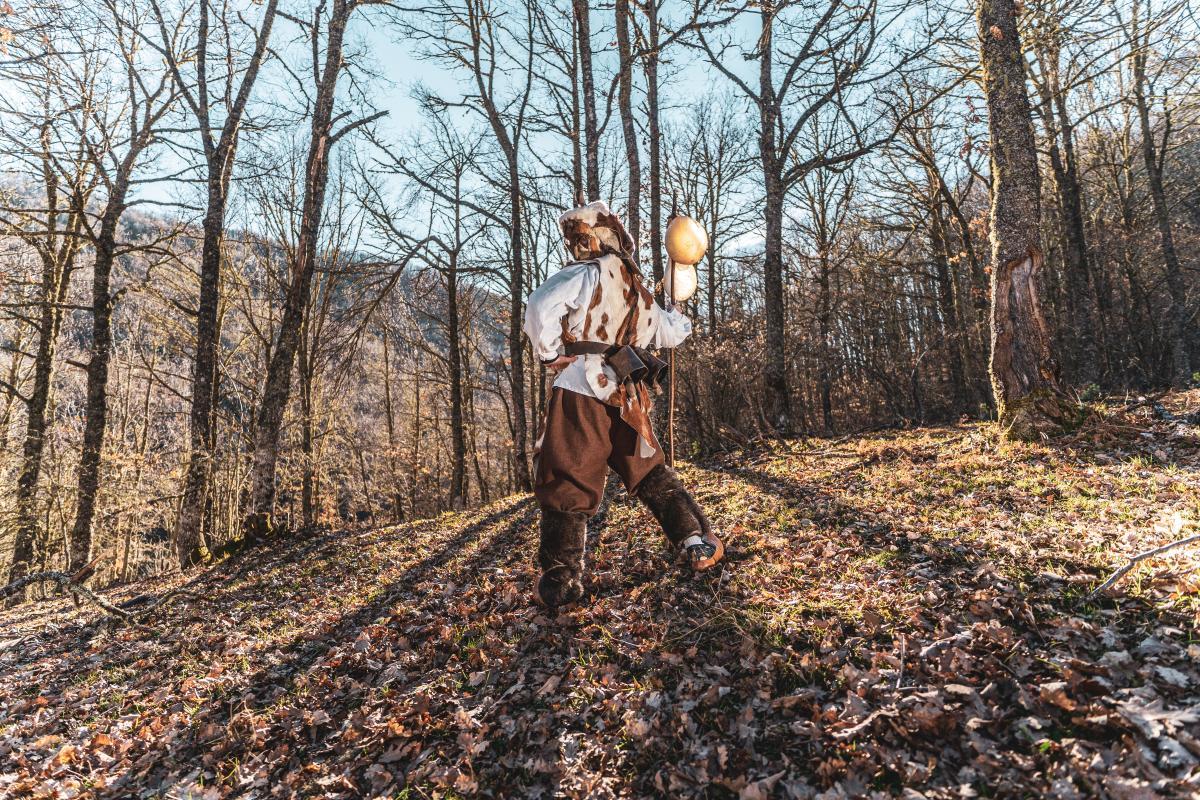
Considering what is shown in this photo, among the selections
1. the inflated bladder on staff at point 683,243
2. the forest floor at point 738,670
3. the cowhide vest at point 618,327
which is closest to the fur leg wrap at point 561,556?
the forest floor at point 738,670

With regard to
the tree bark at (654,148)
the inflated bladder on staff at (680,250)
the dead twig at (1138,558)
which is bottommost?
the dead twig at (1138,558)

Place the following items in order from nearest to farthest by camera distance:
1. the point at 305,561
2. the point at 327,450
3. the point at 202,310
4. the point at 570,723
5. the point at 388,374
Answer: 1. the point at 570,723
2. the point at 305,561
3. the point at 202,310
4. the point at 327,450
5. the point at 388,374

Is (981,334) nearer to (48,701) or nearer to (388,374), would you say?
(48,701)

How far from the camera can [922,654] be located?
2270 millimetres

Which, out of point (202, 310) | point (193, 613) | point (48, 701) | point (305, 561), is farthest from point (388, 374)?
point (48, 701)

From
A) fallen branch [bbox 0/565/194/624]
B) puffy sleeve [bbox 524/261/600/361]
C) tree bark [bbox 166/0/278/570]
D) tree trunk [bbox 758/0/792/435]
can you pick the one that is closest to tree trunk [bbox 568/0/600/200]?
tree trunk [bbox 758/0/792/435]

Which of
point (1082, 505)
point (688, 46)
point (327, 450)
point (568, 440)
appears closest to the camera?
point (568, 440)

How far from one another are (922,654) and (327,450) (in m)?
20.3

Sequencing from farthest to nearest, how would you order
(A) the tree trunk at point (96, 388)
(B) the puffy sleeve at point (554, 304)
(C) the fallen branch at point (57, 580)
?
(A) the tree trunk at point (96, 388), (C) the fallen branch at point (57, 580), (B) the puffy sleeve at point (554, 304)

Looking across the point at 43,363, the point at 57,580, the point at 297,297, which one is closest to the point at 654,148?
the point at 297,297

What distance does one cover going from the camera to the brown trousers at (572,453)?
132 inches

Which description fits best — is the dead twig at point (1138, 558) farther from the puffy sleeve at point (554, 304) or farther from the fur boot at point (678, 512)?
the puffy sleeve at point (554, 304)

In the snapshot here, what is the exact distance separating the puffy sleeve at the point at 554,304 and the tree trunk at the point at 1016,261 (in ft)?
14.9

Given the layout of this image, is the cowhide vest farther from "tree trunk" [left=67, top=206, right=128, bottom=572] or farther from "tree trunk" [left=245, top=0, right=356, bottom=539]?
"tree trunk" [left=67, top=206, right=128, bottom=572]
